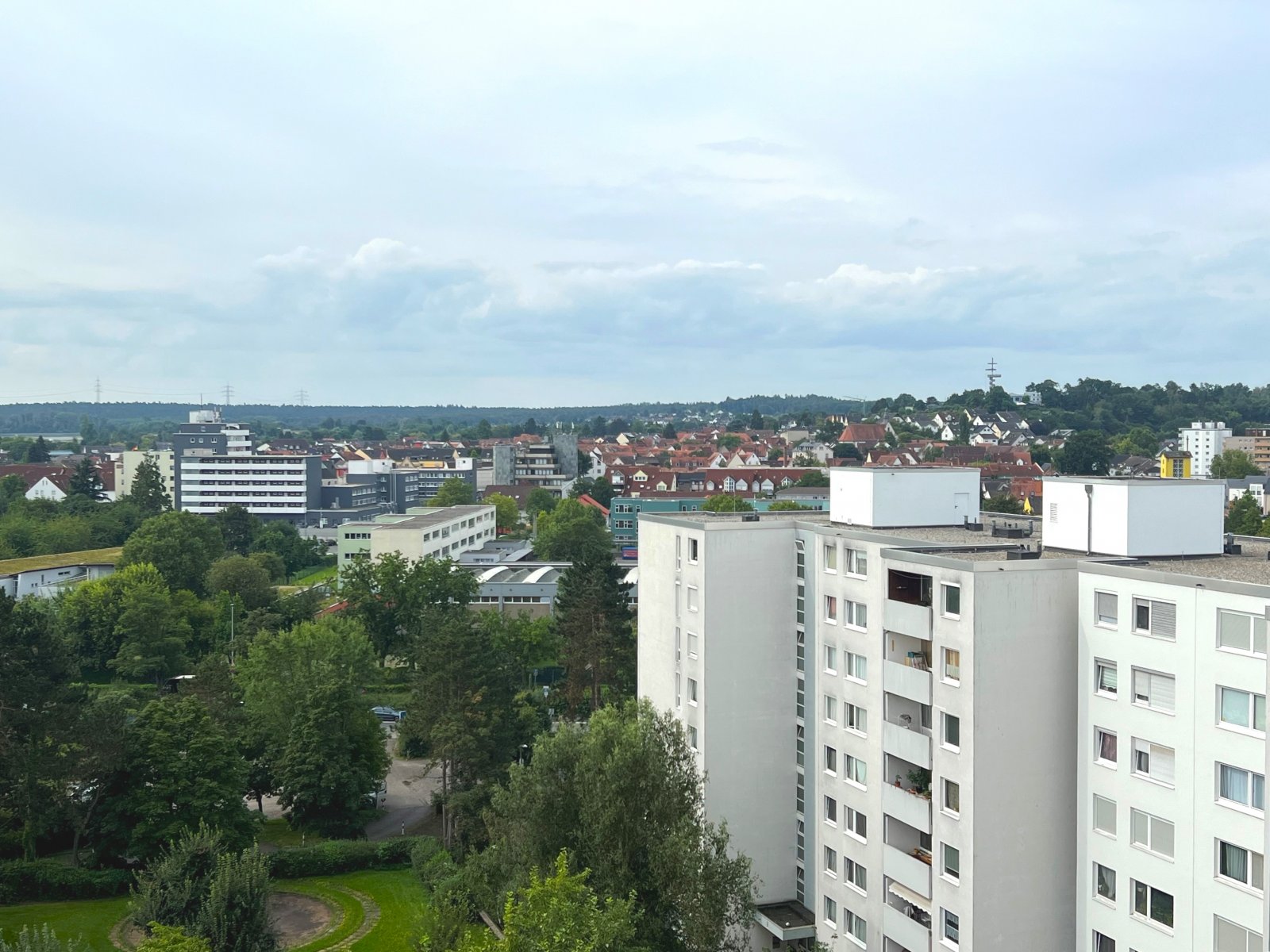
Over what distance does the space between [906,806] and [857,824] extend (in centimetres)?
283

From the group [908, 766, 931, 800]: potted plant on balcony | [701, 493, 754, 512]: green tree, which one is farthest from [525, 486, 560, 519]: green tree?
[908, 766, 931, 800]: potted plant on balcony

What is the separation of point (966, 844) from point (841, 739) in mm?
5715

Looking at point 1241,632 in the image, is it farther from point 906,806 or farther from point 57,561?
point 57,561

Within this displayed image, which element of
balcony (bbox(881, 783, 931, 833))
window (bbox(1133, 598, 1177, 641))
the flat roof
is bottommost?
the flat roof

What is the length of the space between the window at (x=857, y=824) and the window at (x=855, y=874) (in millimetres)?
699

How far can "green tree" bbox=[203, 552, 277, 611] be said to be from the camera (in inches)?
2921

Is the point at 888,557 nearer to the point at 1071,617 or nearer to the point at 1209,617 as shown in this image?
the point at 1071,617

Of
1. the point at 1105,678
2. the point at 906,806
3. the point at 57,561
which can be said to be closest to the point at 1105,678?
the point at 1105,678

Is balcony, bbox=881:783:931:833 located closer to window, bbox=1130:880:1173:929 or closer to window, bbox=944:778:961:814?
window, bbox=944:778:961:814

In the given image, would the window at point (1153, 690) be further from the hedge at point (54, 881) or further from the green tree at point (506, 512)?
the green tree at point (506, 512)

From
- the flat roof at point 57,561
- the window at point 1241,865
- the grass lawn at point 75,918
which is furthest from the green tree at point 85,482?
the window at point 1241,865

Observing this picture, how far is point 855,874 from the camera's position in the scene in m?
27.3

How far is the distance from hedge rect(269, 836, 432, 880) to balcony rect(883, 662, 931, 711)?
21353mm

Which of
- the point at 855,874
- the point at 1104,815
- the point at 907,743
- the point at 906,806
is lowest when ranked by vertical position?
the point at 855,874
